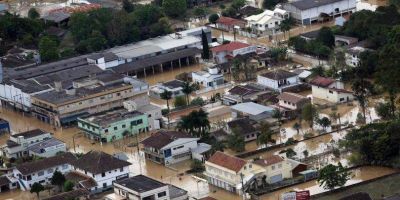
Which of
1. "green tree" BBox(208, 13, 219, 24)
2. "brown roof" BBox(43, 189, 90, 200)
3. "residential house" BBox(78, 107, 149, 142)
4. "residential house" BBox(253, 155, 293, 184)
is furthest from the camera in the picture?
"green tree" BBox(208, 13, 219, 24)

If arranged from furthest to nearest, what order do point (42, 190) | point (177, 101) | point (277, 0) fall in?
point (277, 0), point (177, 101), point (42, 190)

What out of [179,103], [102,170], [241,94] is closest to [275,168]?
[102,170]

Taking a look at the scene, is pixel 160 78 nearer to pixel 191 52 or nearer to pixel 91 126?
pixel 191 52

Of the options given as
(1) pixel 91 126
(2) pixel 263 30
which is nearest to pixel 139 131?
(1) pixel 91 126

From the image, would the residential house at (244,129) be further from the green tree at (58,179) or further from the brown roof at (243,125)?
the green tree at (58,179)

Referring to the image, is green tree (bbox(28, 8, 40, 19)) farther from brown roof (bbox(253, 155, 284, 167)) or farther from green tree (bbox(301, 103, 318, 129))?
brown roof (bbox(253, 155, 284, 167))

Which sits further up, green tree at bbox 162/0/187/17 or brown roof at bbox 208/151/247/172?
brown roof at bbox 208/151/247/172

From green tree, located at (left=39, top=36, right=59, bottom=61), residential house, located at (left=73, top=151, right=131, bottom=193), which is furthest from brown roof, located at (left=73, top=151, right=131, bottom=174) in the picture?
green tree, located at (left=39, top=36, right=59, bottom=61)
